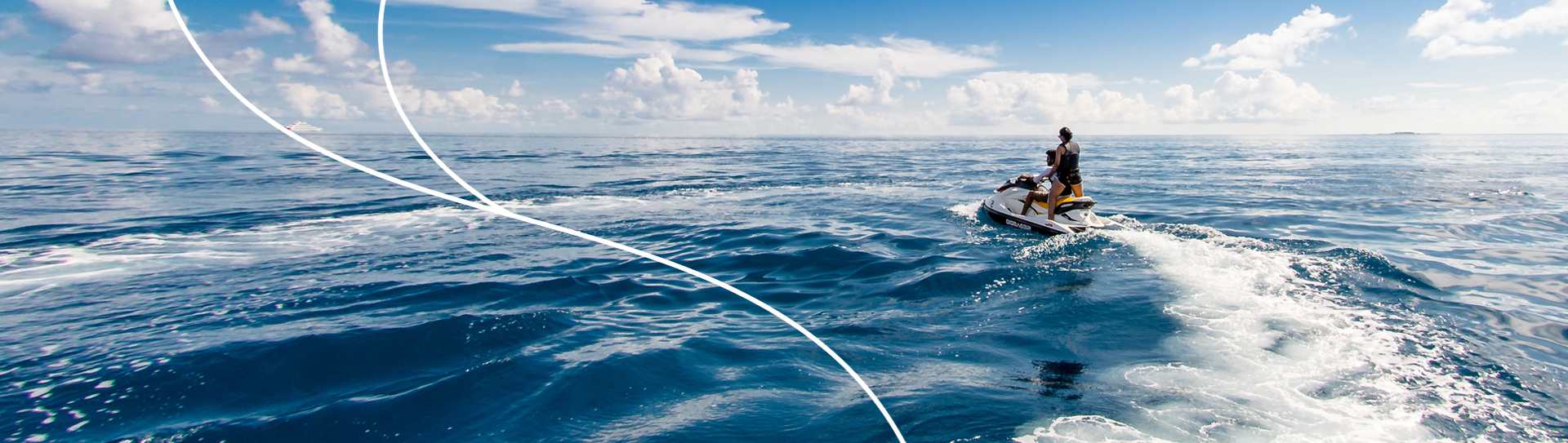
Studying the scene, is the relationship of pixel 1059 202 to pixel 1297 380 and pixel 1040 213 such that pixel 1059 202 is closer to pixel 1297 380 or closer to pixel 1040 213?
pixel 1040 213

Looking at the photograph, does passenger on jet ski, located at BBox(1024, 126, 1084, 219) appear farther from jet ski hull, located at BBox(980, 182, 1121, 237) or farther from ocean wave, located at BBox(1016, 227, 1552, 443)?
ocean wave, located at BBox(1016, 227, 1552, 443)

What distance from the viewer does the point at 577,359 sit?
6734 millimetres

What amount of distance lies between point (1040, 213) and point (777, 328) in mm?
8996

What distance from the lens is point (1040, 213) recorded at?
14375 mm

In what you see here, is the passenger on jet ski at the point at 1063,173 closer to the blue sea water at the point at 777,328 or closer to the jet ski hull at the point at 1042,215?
the jet ski hull at the point at 1042,215

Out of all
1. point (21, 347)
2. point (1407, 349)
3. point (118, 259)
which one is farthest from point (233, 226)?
point (1407, 349)

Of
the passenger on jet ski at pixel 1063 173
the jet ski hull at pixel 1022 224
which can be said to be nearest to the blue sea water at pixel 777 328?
the jet ski hull at pixel 1022 224

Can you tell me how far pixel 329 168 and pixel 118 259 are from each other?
979 inches

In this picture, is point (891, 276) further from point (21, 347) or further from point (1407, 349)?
point (21, 347)

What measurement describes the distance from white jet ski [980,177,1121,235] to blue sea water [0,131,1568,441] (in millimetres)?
535

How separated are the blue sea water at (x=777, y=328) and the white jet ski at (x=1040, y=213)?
0.53 meters

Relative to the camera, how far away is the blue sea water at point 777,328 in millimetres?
5414

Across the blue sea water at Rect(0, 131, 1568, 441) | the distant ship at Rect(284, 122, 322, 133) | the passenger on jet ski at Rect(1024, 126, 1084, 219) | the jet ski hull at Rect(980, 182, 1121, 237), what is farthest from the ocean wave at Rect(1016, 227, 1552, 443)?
the distant ship at Rect(284, 122, 322, 133)

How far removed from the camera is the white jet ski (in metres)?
13.8
